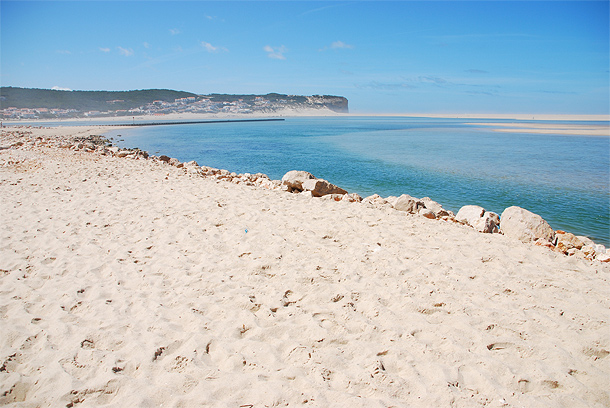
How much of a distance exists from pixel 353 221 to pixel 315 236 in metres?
1.16

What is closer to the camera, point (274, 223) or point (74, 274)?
point (74, 274)

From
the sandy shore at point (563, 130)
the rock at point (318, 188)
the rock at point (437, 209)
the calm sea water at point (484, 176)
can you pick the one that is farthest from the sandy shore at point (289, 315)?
the sandy shore at point (563, 130)

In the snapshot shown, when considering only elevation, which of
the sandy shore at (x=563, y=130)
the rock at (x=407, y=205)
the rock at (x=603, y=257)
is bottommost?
the rock at (x=603, y=257)

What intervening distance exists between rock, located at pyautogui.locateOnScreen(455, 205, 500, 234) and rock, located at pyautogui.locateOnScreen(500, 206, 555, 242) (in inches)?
10.2

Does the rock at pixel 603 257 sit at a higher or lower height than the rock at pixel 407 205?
lower

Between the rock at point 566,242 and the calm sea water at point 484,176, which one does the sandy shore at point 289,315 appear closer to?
the rock at point 566,242

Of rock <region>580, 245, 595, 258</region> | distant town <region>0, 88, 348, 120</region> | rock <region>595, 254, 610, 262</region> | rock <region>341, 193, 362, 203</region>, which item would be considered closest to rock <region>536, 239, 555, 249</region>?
rock <region>580, 245, 595, 258</region>

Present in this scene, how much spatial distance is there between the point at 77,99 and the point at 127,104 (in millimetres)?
17033

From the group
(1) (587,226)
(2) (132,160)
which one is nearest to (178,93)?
(2) (132,160)

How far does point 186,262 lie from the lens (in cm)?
455

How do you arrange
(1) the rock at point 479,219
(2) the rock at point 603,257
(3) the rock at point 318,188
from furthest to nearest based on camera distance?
(3) the rock at point 318,188
(1) the rock at point 479,219
(2) the rock at point 603,257

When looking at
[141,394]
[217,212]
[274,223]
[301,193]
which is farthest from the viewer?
[301,193]

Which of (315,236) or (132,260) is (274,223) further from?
(132,260)

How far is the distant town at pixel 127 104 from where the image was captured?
104231mm
